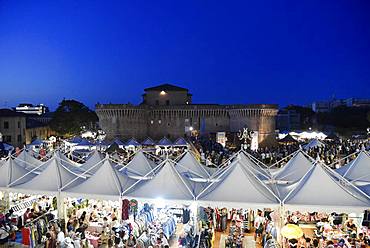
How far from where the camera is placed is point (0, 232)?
957cm

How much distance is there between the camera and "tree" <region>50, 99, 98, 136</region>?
5534 centimetres

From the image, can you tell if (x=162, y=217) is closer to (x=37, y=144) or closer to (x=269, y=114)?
(x=37, y=144)

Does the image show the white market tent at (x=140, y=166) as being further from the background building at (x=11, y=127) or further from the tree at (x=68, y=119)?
the tree at (x=68, y=119)

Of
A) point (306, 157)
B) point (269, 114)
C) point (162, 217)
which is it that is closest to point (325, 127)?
point (269, 114)

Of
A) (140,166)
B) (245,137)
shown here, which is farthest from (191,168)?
(245,137)

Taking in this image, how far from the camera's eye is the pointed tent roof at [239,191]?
28.0ft

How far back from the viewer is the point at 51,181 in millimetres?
10406

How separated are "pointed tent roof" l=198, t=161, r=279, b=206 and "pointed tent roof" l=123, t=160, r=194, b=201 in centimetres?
56

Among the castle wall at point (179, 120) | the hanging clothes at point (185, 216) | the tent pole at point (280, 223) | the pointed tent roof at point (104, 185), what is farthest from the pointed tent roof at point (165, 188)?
the castle wall at point (179, 120)

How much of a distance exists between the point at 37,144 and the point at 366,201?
2800 centimetres

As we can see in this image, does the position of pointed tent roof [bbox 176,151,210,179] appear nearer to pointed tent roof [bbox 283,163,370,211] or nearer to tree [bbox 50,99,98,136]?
pointed tent roof [bbox 283,163,370,211]

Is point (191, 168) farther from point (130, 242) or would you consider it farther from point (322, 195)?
point (322, 195)

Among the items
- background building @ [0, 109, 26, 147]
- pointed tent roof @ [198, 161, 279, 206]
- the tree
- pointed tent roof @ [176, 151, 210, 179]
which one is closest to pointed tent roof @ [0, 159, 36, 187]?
pointed tent roof @ [176, 151, 210, 179]

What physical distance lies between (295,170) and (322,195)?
12.2 ft
